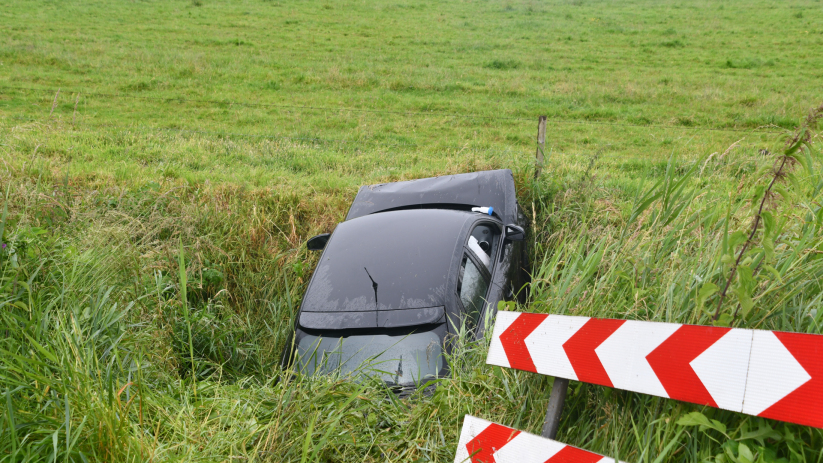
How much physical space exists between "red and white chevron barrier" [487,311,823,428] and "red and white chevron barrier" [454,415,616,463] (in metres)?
0.24

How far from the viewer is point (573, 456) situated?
1.66 metres

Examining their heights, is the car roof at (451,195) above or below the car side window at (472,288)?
above

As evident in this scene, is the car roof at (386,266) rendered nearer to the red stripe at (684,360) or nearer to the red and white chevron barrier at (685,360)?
the red and white chevron barrier at (685,360)

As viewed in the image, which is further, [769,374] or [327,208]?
[327,208]

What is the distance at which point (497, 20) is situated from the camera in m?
24.8

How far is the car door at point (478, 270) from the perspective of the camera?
139 inches

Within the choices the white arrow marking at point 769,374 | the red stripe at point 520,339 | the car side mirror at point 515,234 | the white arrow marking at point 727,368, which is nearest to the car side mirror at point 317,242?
the car side mirror at point 515,234

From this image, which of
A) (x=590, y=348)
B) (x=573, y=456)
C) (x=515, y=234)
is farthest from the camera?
(x=515, y=234)

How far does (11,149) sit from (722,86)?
17.4 meters

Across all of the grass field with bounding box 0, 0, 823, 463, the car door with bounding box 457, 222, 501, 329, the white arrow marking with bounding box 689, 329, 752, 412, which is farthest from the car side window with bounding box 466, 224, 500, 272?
the white arrow marking with bounding box 689, 329, 752, 412

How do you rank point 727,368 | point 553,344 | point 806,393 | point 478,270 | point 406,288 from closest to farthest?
point 806,393 → point 727,368 → point 553,344 → point 406,288 → point 478,270

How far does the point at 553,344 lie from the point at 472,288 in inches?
71.3

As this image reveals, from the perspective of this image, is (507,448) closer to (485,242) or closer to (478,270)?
(478,270)

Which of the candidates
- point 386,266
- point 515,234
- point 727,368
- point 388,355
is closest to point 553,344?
point 727,368
